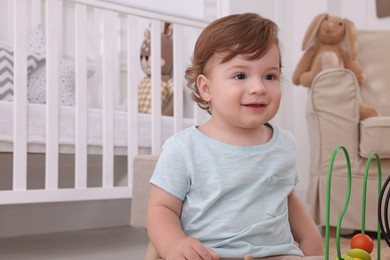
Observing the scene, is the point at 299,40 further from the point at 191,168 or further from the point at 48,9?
the point at 191,168

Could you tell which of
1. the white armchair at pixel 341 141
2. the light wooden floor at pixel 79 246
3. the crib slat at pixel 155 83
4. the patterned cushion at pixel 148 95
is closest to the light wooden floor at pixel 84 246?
the light wooden floor at pixel 79 246

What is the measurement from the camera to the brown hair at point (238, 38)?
0.88m

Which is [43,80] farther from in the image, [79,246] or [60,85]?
[79,246]

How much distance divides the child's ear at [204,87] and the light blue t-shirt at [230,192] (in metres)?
0.07

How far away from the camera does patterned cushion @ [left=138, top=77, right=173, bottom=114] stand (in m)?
2.47

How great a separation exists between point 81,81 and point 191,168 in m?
1.17

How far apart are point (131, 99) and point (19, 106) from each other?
0.44m

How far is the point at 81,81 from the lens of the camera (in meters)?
1.97

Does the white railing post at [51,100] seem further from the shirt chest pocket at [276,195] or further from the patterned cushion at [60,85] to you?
the shirt chest pocket at [276,195]

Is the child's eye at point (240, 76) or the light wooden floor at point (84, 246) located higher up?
the child's eye at point (240, 76)

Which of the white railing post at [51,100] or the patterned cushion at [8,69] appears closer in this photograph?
the white railing post at [51,100]

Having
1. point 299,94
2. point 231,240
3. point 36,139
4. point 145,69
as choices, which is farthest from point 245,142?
point 299,94

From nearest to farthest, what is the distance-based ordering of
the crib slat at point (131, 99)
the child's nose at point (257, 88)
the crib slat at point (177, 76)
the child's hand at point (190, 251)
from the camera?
the child's hand at point (190, 251) < the child's nose at point (257, 88) < the crib slat at point (131, 99) < the crib slat at point (177, 76)

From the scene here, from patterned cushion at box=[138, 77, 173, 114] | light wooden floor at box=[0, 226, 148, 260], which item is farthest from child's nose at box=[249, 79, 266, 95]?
patterned cushion at box=[138, 77, 173, 114]
